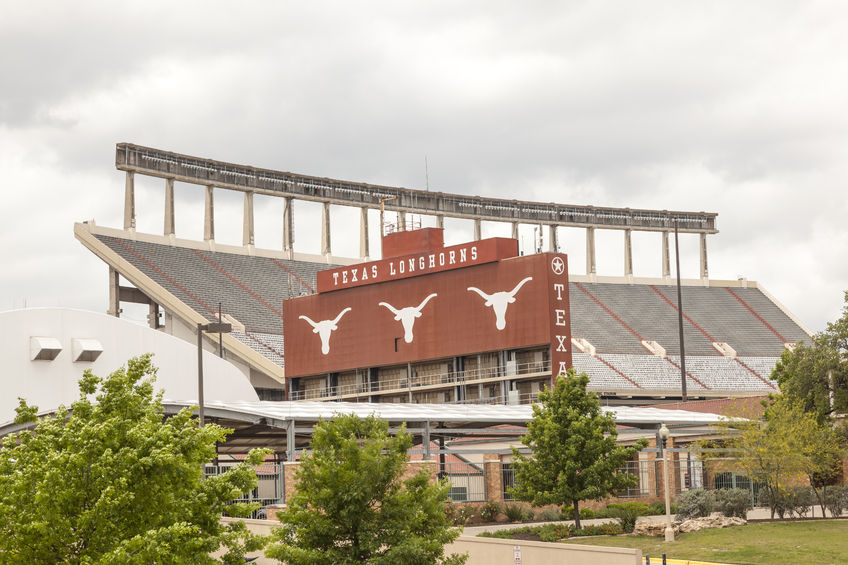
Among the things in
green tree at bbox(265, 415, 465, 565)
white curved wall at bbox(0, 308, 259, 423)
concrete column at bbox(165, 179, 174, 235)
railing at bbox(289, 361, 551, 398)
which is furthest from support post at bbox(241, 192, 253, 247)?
green tree at bbox(265, 415, 465, 565)

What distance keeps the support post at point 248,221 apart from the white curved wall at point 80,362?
39234 millimetres

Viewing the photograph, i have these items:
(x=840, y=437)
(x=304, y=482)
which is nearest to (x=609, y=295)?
(x=840, y=437)

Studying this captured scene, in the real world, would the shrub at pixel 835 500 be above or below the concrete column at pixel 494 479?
below

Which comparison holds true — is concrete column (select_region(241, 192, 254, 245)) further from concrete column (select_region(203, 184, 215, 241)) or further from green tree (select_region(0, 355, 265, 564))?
green tree (select_region(0, 355, 265, 564))

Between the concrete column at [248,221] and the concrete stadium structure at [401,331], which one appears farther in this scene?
the concrete column at [248,221]

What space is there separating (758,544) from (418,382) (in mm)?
39729

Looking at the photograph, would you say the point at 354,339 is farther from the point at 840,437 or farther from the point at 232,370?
the point at 840,437

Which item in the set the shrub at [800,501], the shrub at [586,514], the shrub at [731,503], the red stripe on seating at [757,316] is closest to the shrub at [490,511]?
the shrub at [586,514]

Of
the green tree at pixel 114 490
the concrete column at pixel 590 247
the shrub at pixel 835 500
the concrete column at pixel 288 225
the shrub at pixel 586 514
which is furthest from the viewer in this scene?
the concrete column at pixel 590 247

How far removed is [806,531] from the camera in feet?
116

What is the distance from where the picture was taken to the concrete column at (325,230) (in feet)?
349

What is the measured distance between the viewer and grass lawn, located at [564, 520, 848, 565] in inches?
1201

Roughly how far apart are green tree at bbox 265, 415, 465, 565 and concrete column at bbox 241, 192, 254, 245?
7954 cm

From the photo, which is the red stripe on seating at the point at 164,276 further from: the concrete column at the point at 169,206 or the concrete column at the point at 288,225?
the concrete column at the point at 288,225
